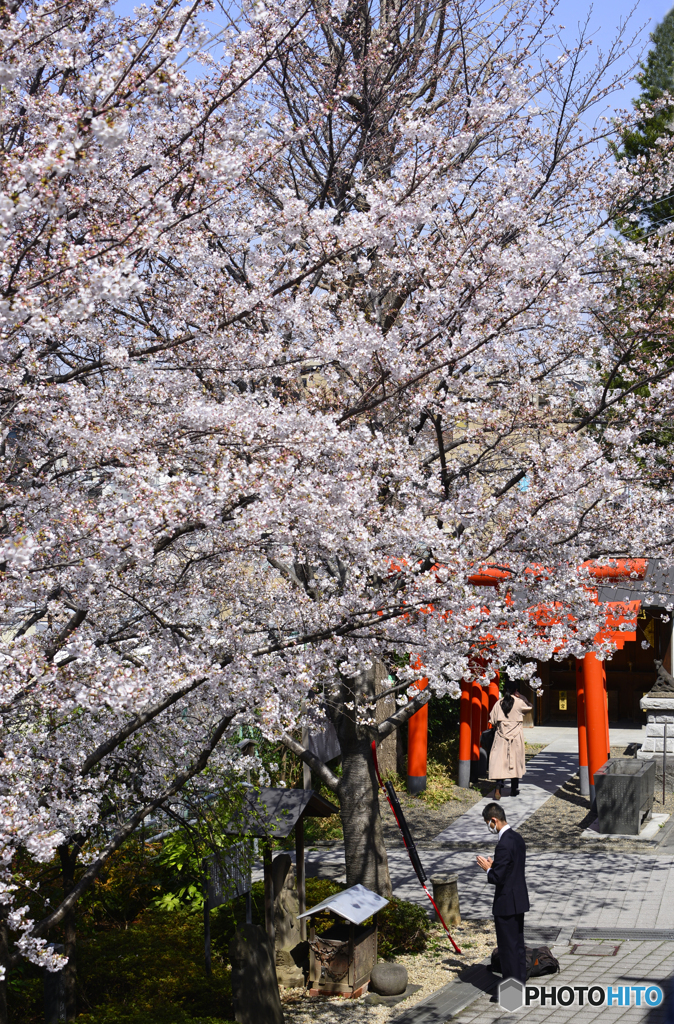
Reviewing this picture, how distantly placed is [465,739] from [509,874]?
815 cm

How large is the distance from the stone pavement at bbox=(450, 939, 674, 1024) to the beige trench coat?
6.38 metres

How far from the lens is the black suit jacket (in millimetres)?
8836

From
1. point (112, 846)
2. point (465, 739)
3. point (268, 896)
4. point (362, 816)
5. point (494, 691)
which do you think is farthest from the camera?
point (494, 691)

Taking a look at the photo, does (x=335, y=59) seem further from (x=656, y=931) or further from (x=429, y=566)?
(x=656, y=931)

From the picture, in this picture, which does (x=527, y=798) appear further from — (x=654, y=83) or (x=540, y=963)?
(x=654, y=83)


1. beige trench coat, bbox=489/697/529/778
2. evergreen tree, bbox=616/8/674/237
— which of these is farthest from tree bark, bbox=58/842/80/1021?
evergreen tree, bbox=616/8/674/237

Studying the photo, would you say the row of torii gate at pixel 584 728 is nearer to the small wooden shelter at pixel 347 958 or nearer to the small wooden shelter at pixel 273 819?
the small wooden shelter at pixel 273 819

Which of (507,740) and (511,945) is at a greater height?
(507,740)

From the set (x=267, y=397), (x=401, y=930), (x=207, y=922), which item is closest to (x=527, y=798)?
(x=401, y=930)

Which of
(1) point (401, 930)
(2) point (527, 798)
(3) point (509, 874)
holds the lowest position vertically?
(1) point (401, 930)

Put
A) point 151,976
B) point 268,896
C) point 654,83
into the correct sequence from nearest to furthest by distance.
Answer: point 151,976 < point 268,896 < point 654,83

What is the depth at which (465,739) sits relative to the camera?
55.9 ft

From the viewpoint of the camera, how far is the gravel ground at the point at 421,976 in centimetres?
860

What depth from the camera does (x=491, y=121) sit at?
11.1 m
